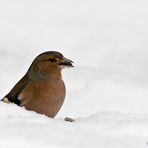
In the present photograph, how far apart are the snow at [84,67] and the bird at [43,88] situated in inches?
23.0

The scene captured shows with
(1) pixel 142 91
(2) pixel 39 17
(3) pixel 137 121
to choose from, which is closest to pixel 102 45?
(2) pixel 39 17

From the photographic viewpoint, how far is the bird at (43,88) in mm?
6863

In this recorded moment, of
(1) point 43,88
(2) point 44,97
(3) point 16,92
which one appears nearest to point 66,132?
(2) point 44,97

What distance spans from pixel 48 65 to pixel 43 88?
451mm

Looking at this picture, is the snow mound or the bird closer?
the snow mound

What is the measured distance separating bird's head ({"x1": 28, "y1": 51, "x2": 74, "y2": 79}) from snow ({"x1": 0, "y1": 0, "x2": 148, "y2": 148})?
2.00 feet

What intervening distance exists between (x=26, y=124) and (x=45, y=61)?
8.29 ft

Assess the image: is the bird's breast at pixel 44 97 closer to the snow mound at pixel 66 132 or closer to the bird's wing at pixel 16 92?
the bird's wing at pixel 16 92

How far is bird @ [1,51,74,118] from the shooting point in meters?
6.86

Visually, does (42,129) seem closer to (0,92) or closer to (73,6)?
(0,92)

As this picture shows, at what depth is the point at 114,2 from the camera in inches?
520

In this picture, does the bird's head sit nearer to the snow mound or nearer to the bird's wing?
the bird's wing

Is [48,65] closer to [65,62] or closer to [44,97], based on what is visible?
[65,62]

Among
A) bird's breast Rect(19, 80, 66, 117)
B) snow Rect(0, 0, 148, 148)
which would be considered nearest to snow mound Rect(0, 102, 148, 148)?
snow Rect(0, 0, 148, 148)
